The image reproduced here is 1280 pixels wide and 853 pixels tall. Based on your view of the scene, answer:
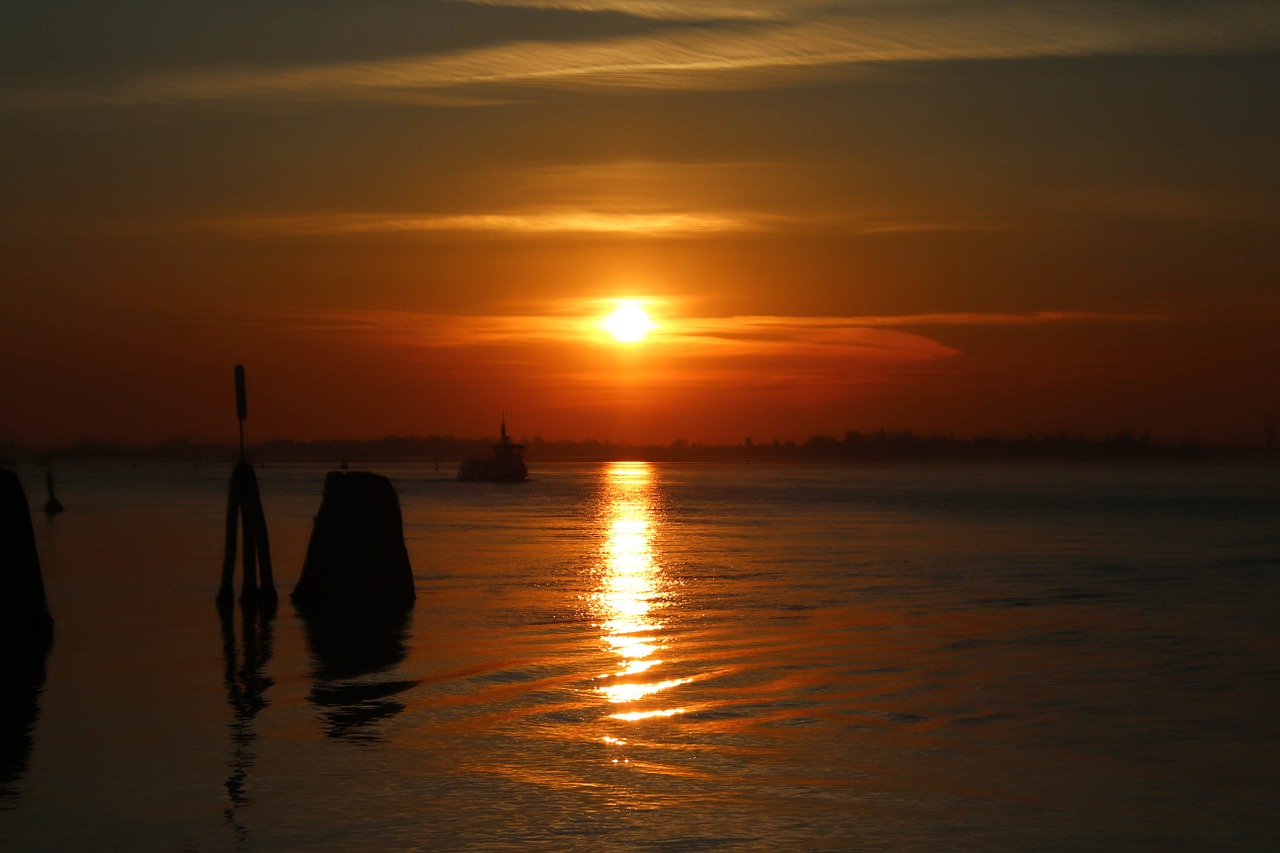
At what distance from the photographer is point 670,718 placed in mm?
15820

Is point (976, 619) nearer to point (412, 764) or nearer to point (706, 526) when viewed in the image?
point (412, 764)

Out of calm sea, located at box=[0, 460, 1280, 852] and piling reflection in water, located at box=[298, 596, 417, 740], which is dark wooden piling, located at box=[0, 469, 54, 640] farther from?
piling reflection in water, located at box=[298, 596, 417, 740]

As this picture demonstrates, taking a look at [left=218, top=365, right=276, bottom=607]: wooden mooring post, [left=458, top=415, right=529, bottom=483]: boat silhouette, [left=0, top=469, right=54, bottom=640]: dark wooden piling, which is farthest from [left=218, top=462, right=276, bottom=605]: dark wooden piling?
[left=458, top=415, right=529, bottom=483]: boat silhouette

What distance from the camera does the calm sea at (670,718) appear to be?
11.4m

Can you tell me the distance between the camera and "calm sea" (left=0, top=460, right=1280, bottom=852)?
37.3ft

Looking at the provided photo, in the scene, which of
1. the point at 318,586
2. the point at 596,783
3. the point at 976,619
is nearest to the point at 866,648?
the point at 976,619

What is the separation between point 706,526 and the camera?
227 feet

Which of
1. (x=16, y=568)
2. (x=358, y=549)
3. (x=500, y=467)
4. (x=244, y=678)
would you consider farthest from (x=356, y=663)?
(x=500, y=467)

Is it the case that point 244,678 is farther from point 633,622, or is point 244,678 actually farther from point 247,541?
point 247,541

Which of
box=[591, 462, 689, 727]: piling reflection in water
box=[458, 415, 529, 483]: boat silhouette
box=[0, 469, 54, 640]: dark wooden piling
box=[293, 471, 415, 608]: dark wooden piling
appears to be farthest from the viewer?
box=[458, 415, 529, 483]: boat silhouette

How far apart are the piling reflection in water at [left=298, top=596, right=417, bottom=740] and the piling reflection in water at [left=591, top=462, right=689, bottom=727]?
281 cm

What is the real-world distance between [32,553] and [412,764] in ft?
35.5

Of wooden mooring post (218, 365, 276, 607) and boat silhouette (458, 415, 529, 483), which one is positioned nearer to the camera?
wooden mooring post (218, 365, 276, 607)

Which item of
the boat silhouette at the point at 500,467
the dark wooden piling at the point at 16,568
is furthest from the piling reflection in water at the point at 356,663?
the boat silhouette at the point at 500,467
